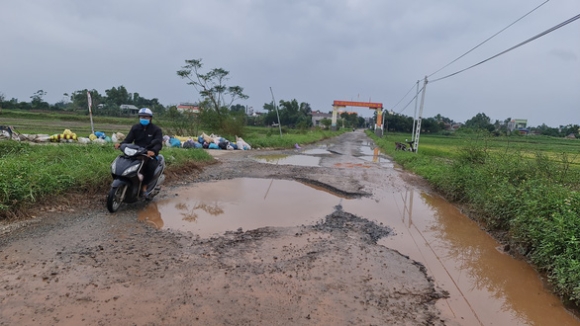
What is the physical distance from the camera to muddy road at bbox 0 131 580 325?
2.44 meters

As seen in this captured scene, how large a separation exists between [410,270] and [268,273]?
1.53 m

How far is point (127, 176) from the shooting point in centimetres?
458

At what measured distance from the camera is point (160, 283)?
276 centimetres

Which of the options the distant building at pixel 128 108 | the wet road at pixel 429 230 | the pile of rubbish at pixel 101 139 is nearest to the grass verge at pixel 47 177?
the wet road at pixel 429 230

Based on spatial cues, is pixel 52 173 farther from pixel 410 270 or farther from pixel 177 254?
pixel 410 270

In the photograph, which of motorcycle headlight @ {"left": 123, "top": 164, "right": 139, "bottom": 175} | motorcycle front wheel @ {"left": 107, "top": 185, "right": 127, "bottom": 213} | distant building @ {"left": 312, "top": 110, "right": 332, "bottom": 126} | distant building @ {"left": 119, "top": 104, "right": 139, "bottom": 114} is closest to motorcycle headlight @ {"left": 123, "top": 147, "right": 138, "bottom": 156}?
motorcycle headlight @ {"left": 123, "top": 164, "right": 139, "bottom": 175}

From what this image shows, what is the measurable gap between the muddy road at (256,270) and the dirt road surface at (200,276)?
0.01 m

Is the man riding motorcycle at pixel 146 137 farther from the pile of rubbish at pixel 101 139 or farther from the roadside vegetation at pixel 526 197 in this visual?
the pile of rubbish at pixel 101 139

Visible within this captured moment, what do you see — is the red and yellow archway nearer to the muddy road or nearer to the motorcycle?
the muddy road

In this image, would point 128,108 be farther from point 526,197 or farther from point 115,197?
point 526,197

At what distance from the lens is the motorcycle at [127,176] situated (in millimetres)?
4539

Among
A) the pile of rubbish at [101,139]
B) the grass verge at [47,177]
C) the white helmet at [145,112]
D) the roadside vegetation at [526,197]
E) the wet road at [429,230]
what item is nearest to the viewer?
the wet road at [429,230]

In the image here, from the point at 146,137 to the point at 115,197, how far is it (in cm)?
103

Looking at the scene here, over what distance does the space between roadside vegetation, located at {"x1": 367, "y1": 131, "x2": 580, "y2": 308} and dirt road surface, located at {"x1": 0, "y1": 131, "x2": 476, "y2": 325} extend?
1.33 meters
